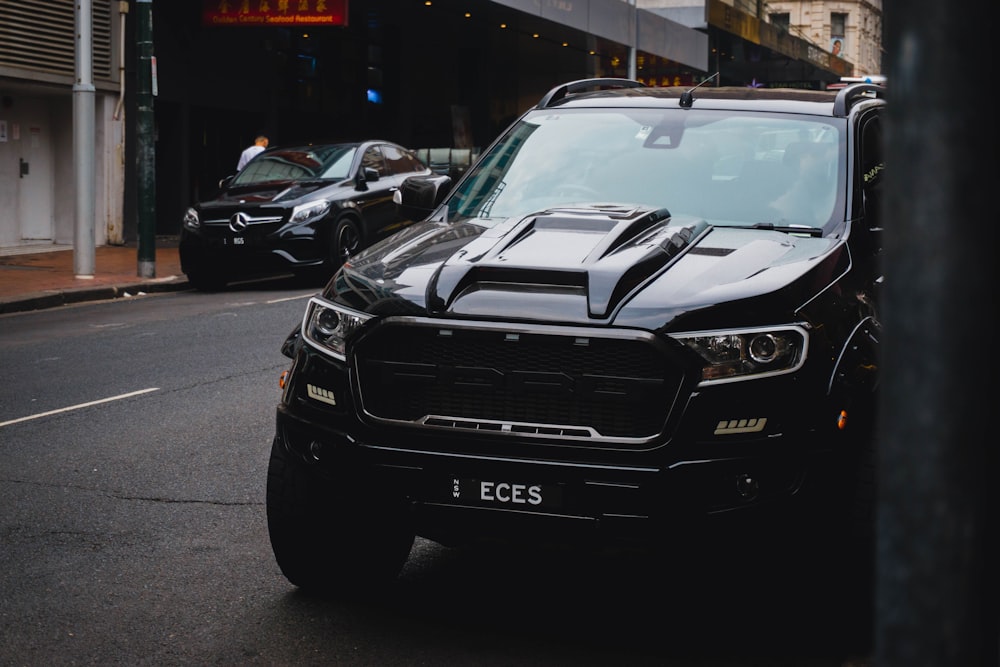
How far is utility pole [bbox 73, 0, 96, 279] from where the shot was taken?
17.4 metres

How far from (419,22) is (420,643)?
34.6 m

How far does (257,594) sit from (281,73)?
26.5 m

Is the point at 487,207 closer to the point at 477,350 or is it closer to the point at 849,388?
the point at 477,350

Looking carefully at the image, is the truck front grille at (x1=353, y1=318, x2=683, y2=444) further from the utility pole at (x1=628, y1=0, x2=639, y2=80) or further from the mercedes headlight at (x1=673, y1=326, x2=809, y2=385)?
the utility pole at (x1=628, y1=0, x2=639, y2=80)

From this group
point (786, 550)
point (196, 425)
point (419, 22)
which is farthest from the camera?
point (419, 22)

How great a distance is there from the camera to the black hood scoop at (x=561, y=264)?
167 inches

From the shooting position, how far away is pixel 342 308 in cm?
455

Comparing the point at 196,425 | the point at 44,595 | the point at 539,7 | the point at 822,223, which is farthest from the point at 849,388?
the point at 539,7

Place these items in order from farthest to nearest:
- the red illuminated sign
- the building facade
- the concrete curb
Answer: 1. the red illuminated sign
2. the building facade
3. the concrete curb

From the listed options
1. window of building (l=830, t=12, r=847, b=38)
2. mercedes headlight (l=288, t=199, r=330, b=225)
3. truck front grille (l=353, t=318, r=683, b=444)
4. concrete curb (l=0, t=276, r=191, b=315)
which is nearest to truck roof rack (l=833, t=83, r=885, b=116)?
truck front grille (l=353, t=318, r=683, b=444)

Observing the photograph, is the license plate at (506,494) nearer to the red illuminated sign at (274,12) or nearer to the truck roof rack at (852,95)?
the truck roof rack at (852,95)

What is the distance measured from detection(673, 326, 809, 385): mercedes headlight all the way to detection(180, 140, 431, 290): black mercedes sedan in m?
12.2

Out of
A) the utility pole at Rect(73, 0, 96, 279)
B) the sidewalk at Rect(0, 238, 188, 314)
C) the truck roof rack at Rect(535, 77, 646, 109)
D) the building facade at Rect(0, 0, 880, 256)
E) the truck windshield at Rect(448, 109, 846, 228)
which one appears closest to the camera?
the truck windshield at Rect(448, 109, 846, 228)

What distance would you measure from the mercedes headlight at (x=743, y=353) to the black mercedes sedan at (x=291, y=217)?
40.1 ft
